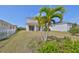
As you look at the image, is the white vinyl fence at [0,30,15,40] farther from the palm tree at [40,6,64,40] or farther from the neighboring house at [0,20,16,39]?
the palm tree at [40,6,64,40]

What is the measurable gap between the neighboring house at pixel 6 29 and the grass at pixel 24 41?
0.06 metres

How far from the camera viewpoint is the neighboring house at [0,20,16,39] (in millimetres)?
2039

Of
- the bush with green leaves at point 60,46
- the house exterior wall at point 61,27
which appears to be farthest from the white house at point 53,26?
the bush with green leaves at point 60,46

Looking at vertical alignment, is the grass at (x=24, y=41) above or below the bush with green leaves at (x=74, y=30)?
below

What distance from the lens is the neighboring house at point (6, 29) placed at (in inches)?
80.3

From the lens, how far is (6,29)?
2059 mm

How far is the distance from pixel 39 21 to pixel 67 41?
1.25 ft

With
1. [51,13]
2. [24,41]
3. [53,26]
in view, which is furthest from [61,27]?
[24,41]

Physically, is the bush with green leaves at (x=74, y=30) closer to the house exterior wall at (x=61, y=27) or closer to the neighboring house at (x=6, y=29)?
the house exterior wall at (x=61, y=27)

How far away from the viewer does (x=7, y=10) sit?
206cm

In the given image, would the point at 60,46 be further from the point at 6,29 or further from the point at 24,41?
the point at 6,29

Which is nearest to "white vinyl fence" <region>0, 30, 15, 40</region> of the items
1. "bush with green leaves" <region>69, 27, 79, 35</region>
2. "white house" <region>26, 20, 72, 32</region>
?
"white house" <region>26, 20, 72, 32</region>

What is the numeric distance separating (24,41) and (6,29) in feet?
0.78
